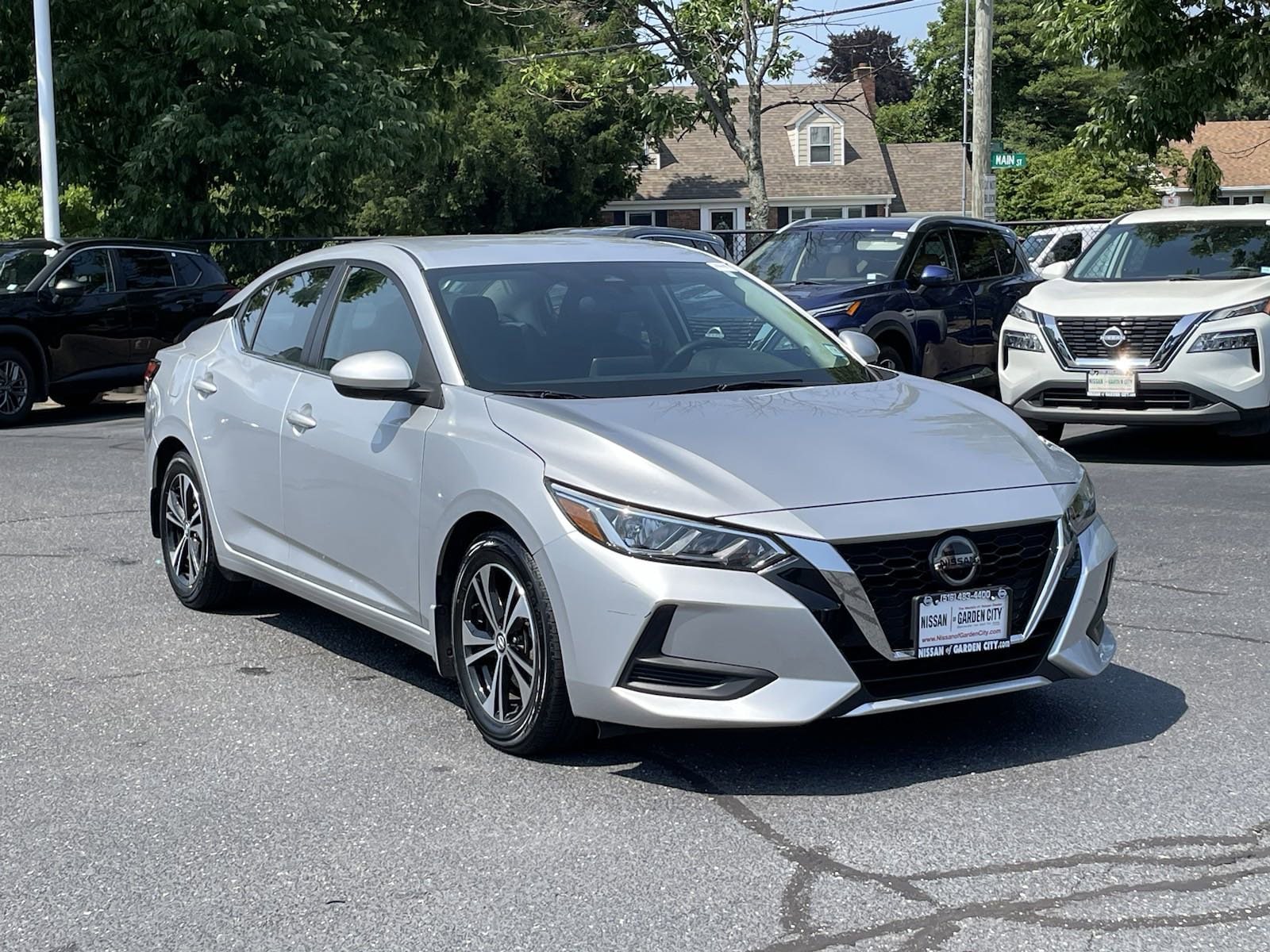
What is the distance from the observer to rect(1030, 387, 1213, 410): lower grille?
12039 mm

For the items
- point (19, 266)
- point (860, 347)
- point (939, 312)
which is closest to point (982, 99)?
point (939, 312)

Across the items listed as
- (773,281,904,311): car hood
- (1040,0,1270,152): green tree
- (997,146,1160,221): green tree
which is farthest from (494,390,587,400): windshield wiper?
(997,146,1160,221): green tree

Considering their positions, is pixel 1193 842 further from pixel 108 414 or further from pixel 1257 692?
pixel 108 414

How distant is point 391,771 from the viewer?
17.3 ft

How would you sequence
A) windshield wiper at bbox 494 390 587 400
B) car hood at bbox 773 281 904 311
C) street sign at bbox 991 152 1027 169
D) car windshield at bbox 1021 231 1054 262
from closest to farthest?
windshield wiper at bbox 494 390 587 400, car hood at bbox 773 281 904 311, street sign at bbox 991 152 1027 169, car windshield at bbox 1021 231 1054 262

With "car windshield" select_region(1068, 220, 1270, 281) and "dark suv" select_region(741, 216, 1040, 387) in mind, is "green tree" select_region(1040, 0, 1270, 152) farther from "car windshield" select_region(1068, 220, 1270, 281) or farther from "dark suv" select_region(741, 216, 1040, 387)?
"car windshield" select_region(1068, 220, 1270, 281)

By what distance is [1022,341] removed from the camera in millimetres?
12844

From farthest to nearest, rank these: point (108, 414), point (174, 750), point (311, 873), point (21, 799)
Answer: point (108, 414) → point (174, 750) → point (21, 799) → point (311, 873)

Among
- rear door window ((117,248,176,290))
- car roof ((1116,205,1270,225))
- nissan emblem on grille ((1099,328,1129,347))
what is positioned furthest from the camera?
rear door window ((117,248,176,290))

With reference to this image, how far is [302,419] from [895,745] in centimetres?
255

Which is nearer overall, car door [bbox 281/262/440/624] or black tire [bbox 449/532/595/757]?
black tire [bbox 449/532/595/757]

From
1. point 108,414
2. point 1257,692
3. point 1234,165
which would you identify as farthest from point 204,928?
point 1234,165

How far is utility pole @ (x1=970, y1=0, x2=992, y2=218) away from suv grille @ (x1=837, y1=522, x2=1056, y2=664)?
1950 cm

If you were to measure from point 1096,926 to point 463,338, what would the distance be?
302 cm
